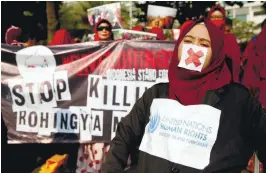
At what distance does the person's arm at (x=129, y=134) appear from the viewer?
2252mm

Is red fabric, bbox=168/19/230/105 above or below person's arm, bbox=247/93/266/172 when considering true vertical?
above

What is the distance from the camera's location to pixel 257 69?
4988 millimetres

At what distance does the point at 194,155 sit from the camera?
2137mm

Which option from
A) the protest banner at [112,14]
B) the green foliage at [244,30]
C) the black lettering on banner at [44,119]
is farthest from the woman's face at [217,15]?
the green foliage at [244,30]

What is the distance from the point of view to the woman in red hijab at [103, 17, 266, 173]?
2.11 meters

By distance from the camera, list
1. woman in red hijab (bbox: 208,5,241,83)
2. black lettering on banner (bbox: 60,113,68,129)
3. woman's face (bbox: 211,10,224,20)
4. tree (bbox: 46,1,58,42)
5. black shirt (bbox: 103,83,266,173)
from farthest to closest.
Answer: tree (bbox: 46,1,58,42)
woman's face (bbox: 211,10,224,20)
black lettering on banner (bbox: 60,113,68,129)
woman in red hijab (bbox: 208,5,241,83)
black shirt (bbox: 103,83,266,173)

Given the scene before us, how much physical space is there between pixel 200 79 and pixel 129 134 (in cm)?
43

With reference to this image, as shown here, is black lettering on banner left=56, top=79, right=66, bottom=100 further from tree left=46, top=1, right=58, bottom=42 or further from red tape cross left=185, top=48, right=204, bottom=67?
tree left=46, top=1, right=58, bottom=42

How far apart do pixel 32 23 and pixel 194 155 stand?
45.6 feet

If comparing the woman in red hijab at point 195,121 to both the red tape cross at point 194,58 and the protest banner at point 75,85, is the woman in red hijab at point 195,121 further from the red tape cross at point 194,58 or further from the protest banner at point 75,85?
the protest banner at point 75,85

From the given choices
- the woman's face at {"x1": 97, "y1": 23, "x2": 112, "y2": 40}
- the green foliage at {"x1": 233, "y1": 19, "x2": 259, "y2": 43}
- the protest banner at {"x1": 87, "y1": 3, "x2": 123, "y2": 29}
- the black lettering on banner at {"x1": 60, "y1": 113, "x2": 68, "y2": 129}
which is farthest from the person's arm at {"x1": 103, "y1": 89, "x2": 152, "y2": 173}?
the green foliage at {"x1": 233, "y1": 19, "x2": 259, "y2": 43}

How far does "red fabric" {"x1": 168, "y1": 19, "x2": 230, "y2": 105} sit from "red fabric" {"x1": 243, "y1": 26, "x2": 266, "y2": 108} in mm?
2679

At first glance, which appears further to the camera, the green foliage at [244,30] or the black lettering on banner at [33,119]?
the green foliage at [244,30]

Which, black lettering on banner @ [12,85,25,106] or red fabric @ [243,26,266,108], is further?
black lettering on banner @ [12,85,25,106]
